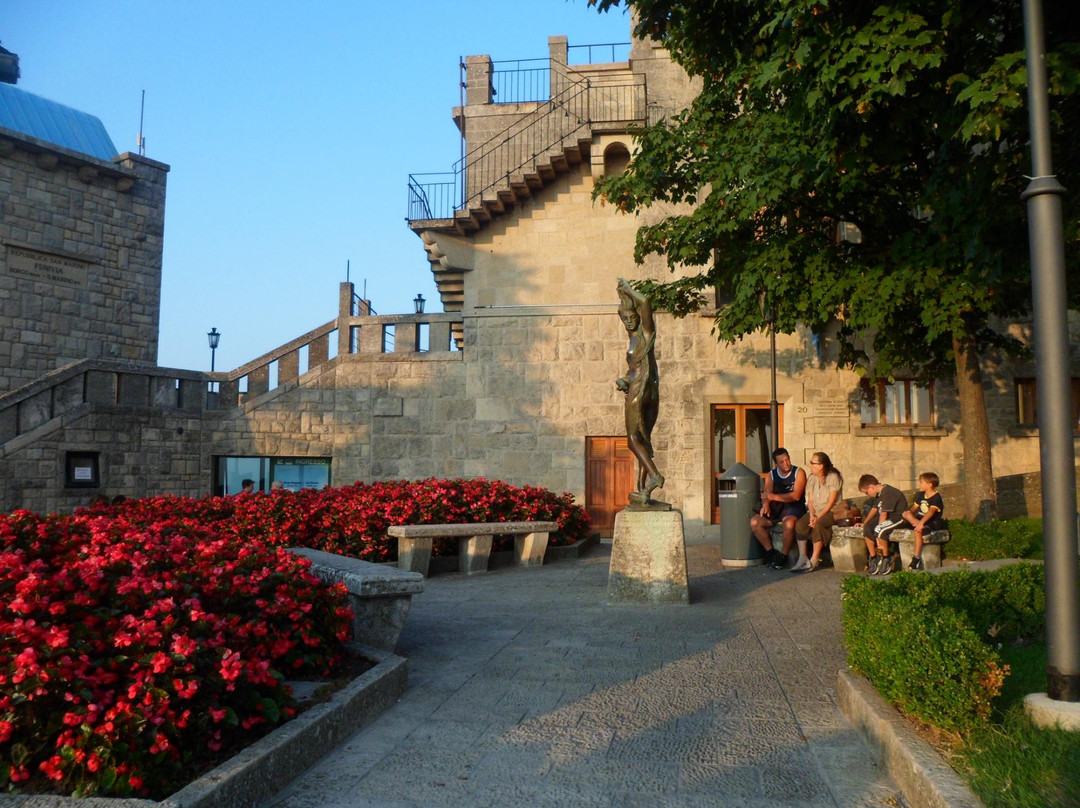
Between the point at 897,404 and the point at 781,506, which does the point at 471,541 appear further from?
the point at 897,404

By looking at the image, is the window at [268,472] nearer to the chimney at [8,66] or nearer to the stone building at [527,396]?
the stone building at [527,396]

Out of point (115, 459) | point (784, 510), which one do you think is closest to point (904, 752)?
point (784, 510)

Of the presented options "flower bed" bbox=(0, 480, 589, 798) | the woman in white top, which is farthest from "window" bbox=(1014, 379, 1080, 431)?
"flower bed" bbox=(0, 480, 589, 798)

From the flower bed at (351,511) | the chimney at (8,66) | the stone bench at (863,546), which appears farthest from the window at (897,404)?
the chimney at (8,66)

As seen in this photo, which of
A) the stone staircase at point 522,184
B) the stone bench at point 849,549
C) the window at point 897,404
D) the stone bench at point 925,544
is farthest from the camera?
the stone staircase at point 522,184

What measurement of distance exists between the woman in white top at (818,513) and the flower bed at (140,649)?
24.8ft

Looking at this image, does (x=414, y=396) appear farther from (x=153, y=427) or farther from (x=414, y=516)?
(x=414, y=516)

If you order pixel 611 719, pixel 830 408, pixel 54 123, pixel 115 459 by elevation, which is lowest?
pixel 611 719

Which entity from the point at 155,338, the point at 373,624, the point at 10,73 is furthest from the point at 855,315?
the point at 10,73

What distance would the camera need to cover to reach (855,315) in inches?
430

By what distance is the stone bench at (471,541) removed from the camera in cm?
1029

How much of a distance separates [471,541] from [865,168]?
684 cm

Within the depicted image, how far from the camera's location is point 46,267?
20.0m

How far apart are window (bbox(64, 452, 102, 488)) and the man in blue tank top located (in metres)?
12.3
